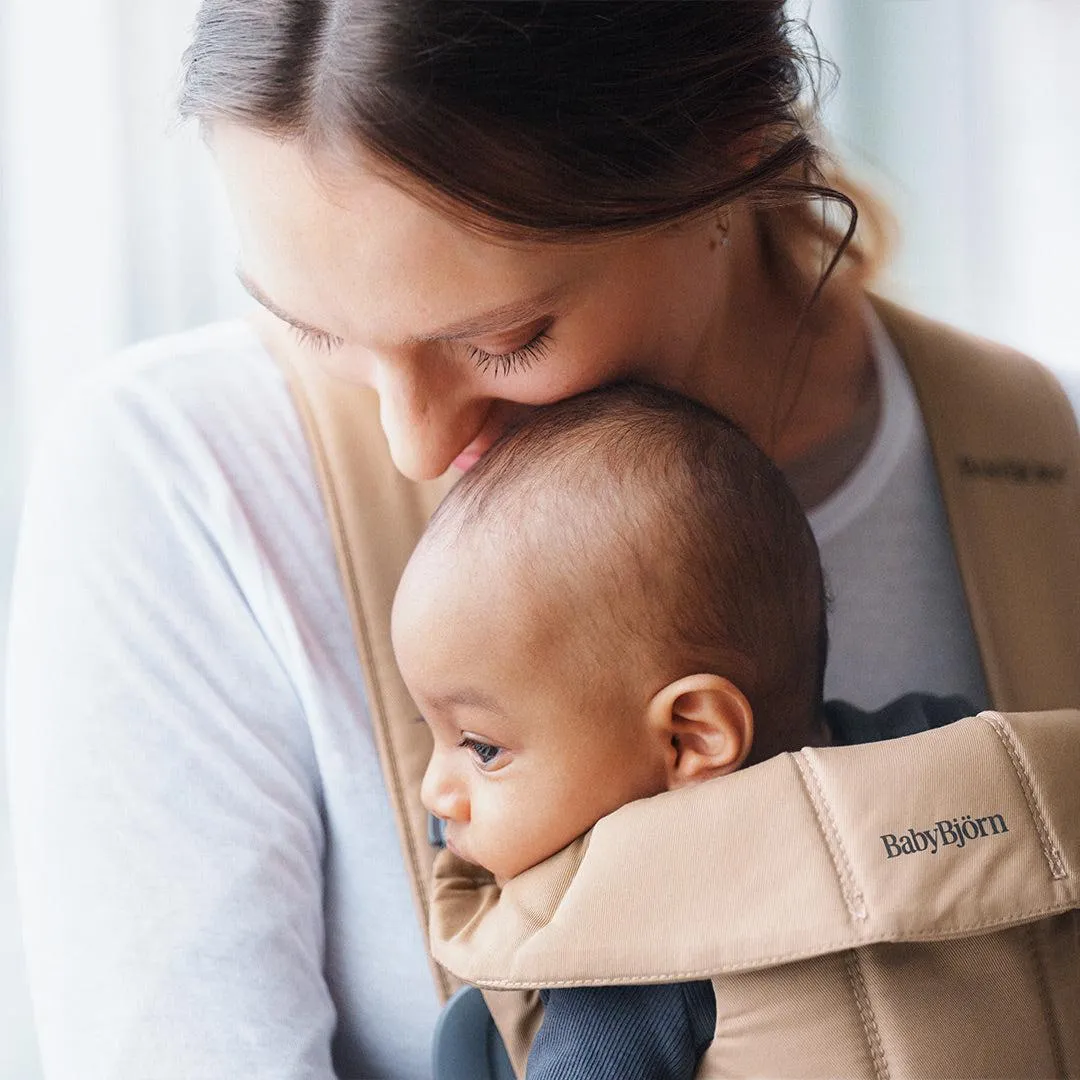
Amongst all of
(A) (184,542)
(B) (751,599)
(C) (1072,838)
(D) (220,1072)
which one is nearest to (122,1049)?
(D) (220,1072)

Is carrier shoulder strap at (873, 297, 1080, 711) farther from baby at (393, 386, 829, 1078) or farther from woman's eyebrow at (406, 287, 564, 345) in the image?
woman's eyebrow at (406, 287, 564, 345)

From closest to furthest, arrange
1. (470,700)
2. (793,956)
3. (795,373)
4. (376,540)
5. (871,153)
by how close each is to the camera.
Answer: (793,956) → (470,700) → (376,540) → (795,373) → (871,153)

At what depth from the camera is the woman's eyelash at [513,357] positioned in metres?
0.82

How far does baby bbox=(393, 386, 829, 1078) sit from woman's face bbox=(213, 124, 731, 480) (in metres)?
0.05

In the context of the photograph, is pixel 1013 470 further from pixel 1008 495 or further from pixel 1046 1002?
pixel 1046 1002

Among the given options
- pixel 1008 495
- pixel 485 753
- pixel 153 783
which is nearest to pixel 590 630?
pixel 485 753

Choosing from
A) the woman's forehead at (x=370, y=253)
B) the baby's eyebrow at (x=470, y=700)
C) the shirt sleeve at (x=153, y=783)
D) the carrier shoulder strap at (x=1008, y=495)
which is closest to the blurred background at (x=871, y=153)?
the carrier shoulder strap at (x=1008, y=495)

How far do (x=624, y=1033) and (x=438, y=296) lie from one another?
469mm

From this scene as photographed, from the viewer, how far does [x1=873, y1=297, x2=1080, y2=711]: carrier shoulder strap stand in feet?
3.19

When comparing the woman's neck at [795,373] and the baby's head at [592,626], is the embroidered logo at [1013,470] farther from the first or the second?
the baby's head at [592,626]

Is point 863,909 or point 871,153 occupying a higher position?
point 871,153

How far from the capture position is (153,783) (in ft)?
2.75

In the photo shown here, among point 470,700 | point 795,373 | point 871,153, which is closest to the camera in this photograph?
point 470,700

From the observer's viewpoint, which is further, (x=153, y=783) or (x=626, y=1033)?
(x=153, y=783)
